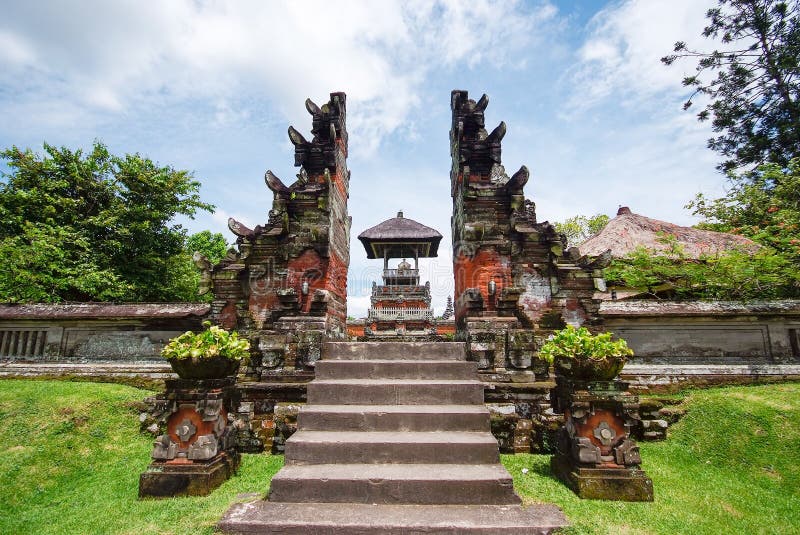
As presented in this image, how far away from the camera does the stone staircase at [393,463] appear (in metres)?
2.75

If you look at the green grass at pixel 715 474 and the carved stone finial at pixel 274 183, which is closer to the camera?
the green grass at pixel 715 474

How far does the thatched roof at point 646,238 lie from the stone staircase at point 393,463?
1027 centimetres

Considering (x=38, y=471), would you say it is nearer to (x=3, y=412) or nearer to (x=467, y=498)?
(x=3, y=412)

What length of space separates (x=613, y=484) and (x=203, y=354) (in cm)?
378

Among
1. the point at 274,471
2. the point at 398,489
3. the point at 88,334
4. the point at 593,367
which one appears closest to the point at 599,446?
the point at 593,367

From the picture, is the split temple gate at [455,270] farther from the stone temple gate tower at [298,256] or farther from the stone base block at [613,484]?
the stone base block at [613,484]

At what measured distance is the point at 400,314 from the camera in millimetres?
24953

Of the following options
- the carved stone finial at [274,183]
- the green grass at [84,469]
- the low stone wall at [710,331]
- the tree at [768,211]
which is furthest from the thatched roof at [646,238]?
the green grass at [84,469]

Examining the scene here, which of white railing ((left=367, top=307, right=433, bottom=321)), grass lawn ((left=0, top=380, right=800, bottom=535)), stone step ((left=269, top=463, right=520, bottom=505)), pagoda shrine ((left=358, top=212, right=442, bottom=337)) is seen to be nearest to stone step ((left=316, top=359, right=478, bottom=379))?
grass lawn ((left=0, top=380, right=800, bottom=535))

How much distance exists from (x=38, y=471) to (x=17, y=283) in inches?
362

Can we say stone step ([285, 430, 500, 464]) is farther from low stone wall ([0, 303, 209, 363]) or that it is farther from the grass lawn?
low stone wall ([0, 303, 209, 363])

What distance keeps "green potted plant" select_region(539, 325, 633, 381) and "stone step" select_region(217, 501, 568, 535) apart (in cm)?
117

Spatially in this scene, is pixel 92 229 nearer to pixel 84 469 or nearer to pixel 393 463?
pixel 84 469

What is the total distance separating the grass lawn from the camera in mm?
2861
